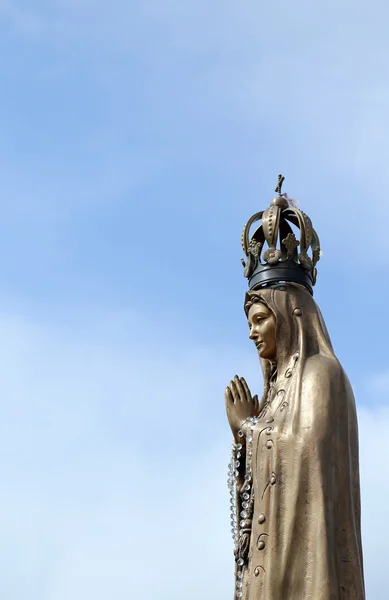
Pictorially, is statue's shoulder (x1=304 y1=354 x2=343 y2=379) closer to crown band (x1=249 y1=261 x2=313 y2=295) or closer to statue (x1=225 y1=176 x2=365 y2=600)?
statue (x1=225 y1=176 x2=365 y2=600)

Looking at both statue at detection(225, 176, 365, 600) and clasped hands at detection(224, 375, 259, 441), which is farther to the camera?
clasped hands at detection(224, 375, 259, 441)

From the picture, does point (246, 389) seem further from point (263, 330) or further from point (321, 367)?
point (321, 367)

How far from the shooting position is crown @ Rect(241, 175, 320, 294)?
1071 cm

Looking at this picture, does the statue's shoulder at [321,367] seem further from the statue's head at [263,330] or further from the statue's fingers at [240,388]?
the statue's fingers at [240,388]

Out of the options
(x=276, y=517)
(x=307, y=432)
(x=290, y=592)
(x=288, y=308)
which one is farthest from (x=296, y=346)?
(x=290, y=592)

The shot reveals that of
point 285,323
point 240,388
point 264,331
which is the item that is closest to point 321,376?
point 285,323

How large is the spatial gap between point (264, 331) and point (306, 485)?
6.44ft

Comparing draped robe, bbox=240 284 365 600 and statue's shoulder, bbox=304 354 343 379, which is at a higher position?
statue's shoulder, bbox=304 354 343 379

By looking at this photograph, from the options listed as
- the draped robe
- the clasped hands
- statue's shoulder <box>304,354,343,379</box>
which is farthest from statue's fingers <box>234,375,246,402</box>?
statue's shoulder <box>304,354,343,379</box>

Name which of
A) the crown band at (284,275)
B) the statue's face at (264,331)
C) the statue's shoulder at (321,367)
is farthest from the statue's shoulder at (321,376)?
the crown band at (284,275)

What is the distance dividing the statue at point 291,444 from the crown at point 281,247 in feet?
0.04

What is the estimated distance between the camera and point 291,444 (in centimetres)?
934

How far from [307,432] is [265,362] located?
1.46 m

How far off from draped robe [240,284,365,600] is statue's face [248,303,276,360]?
18 cm
